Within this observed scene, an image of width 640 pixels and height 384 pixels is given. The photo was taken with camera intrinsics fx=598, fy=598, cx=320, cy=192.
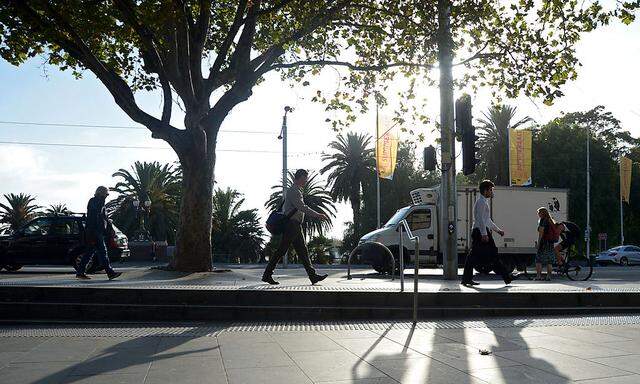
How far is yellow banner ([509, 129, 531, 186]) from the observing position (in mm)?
31891

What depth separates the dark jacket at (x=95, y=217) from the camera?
10781 mm

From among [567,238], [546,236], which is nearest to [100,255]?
[546,236]

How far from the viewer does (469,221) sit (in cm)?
1939

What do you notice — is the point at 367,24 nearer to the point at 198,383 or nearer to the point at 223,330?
the point at 223,330

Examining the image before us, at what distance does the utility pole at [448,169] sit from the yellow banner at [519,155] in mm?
20053

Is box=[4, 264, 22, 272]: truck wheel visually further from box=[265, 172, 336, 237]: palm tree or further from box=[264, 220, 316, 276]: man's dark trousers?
box=[265, 172, 336, 237]: palm tree

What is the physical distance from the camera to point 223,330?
673 centimetres

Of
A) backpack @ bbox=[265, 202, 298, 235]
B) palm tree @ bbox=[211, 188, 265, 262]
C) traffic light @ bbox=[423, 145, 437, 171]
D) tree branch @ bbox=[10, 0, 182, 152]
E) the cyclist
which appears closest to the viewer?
backpack @ bbox=[265, 202, 298, 235]

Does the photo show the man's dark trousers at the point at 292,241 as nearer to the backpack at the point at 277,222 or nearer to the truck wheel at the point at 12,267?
the backpack at the point at 277,222

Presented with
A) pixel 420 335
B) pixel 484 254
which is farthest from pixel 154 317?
pixel 484 254

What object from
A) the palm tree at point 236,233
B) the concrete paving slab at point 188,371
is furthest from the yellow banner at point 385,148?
the concrete paving slab at point 188,371

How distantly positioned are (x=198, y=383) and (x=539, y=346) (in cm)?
334

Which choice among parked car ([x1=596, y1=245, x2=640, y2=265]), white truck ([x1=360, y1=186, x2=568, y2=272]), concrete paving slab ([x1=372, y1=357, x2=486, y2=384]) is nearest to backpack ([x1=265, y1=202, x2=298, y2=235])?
concrete paving slab ([x1=372, y1=357, x2=486, y2=384])

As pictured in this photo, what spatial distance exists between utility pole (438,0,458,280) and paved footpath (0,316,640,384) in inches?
214
